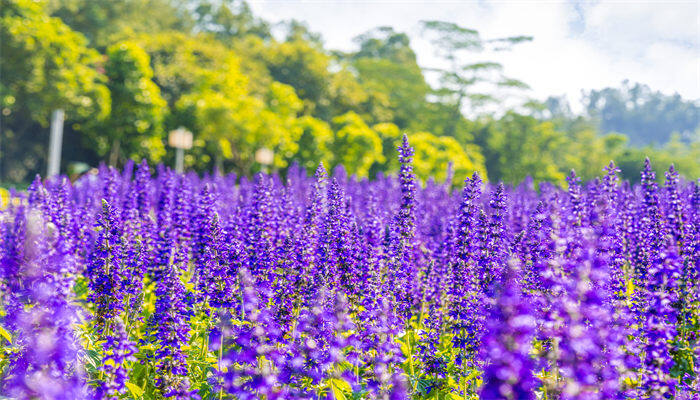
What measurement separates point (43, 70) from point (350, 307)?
32394mm

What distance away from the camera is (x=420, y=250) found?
24.7 feet

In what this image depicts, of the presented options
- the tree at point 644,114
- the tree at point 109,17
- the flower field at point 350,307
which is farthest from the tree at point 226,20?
the tree at point 644,114

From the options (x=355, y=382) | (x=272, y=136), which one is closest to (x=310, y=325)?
(x=355, y=382)

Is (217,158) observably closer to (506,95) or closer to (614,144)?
(506,95)

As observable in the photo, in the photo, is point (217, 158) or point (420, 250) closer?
point (420, 250)

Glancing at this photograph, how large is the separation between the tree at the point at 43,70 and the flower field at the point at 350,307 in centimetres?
2652

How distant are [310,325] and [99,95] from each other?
32.4 metres

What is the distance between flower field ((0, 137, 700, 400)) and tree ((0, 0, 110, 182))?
2652cm

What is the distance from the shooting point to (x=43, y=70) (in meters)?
30.9

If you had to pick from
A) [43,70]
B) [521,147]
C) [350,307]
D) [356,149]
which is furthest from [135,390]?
[521,147]

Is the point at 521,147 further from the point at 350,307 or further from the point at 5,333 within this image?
the point at 5,333

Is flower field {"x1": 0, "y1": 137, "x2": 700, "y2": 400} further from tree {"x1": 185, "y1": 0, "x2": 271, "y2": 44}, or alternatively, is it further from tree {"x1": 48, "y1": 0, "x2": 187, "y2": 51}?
tree {"x1": 185, "y1": 0, "x2": 271, "y2": 44}

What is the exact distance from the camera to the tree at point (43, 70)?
29.2 metres

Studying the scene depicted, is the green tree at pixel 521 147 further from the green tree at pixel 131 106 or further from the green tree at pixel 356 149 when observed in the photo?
the green tree at pixel 131 106
